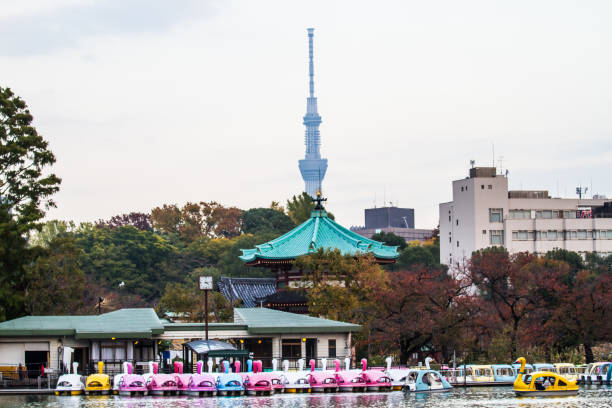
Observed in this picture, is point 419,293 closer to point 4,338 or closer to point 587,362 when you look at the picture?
point 587,362

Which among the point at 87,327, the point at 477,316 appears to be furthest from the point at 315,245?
the point at 87,327

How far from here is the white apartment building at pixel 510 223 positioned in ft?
484

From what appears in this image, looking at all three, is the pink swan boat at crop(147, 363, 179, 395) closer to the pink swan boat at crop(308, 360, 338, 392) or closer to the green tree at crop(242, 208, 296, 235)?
the pink swan boat at crop(308, 360, 338, 392)

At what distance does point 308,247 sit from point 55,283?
1896cm

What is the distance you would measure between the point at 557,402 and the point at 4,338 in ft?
99.6

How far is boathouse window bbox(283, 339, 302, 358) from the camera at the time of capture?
221ft

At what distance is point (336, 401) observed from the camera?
5409 centimetres

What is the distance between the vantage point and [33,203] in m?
69.9

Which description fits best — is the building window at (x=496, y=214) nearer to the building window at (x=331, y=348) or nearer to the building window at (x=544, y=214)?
the building window at (x=544, y=214)

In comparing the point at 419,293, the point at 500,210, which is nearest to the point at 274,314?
the point at 419,293

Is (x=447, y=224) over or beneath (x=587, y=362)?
over

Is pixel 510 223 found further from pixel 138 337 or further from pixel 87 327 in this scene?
pixel 87 327

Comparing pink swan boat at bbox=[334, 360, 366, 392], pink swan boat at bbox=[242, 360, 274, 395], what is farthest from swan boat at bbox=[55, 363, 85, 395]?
pink swan boat at bbox=[334, 360, 366, 392]

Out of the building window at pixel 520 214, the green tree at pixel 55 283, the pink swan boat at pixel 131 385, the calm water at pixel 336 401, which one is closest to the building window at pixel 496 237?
the building window at pixel 520 214
